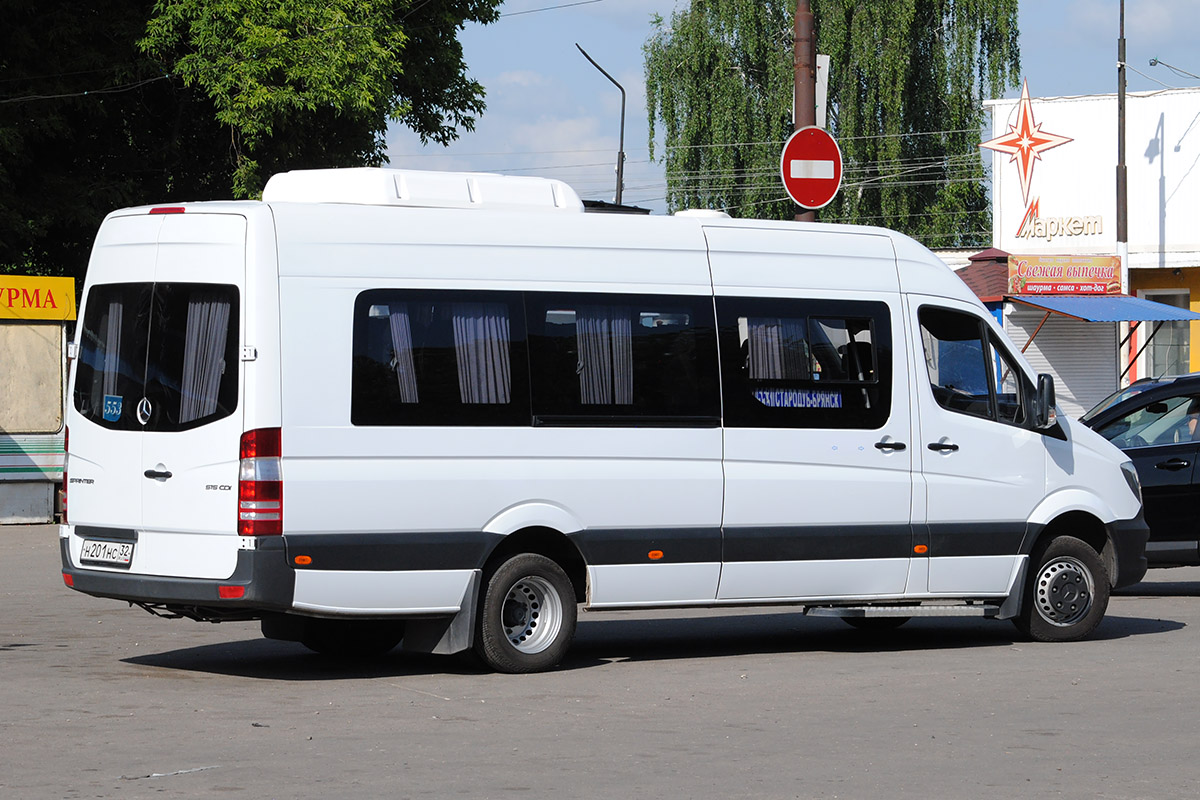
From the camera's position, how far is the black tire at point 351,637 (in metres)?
11.0

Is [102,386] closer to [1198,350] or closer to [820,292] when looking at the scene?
[820,292]

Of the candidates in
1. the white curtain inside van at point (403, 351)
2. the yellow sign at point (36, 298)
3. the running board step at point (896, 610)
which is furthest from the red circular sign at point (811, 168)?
the yellow sign at point (36, 298)

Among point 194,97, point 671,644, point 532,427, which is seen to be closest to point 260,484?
point 532,427

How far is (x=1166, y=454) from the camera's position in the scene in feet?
49.7

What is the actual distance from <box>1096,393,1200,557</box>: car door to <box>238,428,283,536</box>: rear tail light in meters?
8.27

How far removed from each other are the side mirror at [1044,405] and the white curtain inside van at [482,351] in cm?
358

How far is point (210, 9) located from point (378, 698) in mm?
21595

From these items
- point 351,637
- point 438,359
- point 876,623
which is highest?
point 438,359

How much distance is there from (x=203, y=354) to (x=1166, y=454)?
8.72m

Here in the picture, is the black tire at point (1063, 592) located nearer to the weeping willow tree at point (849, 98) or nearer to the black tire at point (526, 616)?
the black tire at point (526, 616)

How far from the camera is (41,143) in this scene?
31359 mm

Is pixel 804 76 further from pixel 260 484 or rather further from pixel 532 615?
pixel 260 484

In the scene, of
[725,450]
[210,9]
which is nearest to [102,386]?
[725,450]

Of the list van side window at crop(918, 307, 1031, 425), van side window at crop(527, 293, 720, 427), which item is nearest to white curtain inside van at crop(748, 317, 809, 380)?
van side window at crop(527, 293, 720, 427)
